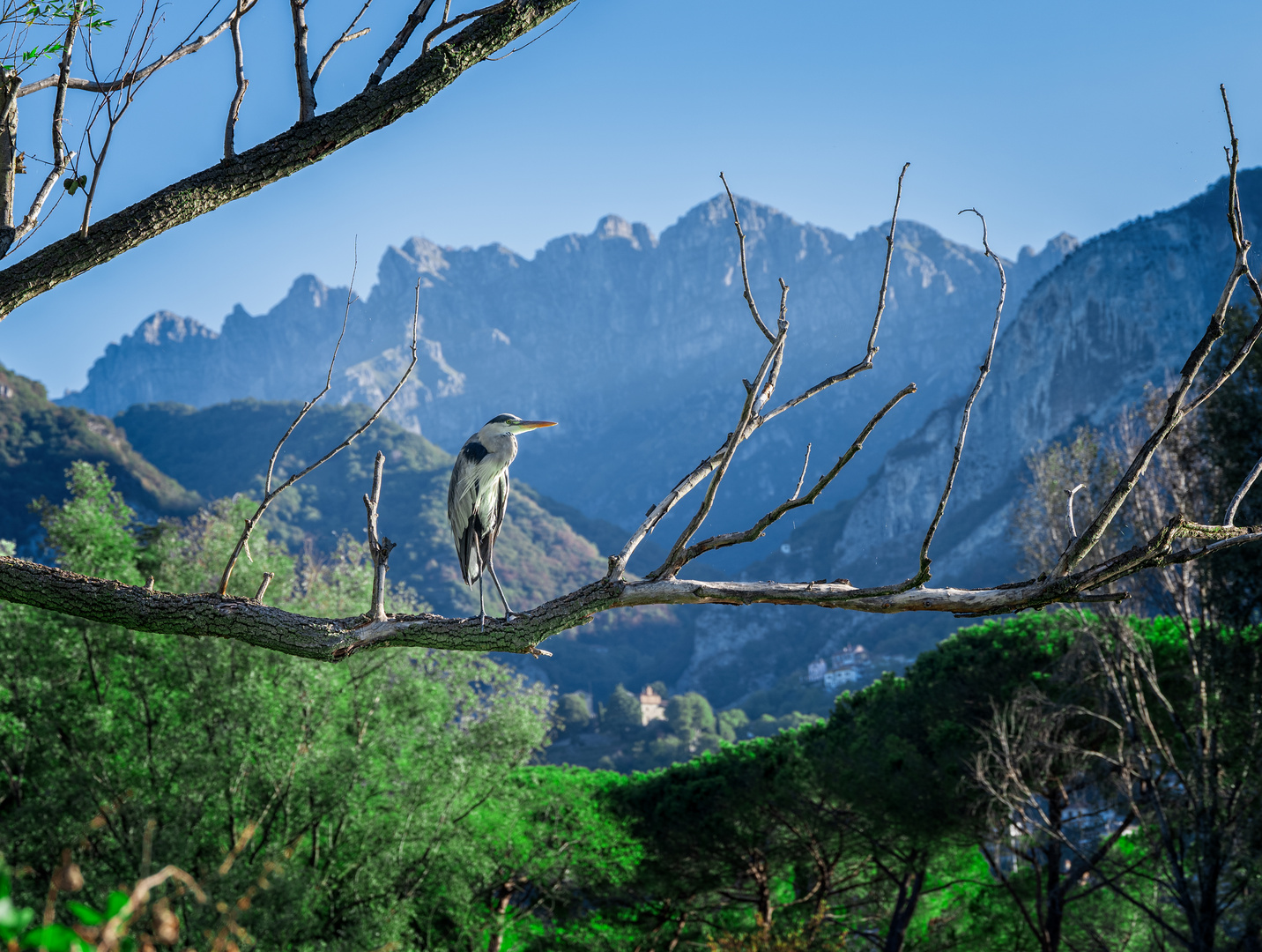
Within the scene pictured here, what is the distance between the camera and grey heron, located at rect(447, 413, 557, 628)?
433 cm

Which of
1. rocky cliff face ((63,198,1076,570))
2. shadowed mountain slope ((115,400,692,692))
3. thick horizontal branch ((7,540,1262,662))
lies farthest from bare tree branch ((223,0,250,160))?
rocky cliff face ((63,198,1076,570))

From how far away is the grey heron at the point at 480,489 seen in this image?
14.2ft

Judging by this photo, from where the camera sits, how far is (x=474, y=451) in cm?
439

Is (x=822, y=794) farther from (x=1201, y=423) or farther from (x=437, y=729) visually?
(x=1201, y=423)

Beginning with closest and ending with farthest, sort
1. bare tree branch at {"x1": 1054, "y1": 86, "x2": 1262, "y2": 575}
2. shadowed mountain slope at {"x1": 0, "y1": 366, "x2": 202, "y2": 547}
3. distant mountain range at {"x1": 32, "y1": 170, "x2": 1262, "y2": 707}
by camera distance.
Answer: bare tree branch at {"x1": 1054, "y1": 86, "x2": 1262, "y2": 575} → shadowed mountain slope at {"x1": 0, "y1": 366, "x2": 202, "y2": 547} → distant mountain range at {"x1": 32, "y1": 170, "x2": 1262, "y2": 707}

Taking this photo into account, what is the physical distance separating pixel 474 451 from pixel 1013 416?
3635 inches

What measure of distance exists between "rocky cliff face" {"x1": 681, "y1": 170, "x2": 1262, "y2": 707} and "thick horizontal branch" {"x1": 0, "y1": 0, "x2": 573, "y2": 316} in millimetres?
64883

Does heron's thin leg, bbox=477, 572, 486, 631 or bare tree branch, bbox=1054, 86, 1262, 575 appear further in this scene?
heron's thin leg, bbox=477, 572, 486, 631

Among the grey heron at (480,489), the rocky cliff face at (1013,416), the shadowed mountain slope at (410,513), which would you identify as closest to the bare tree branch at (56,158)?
the grey heron at (480,489)

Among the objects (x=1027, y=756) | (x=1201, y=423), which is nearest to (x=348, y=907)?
(x=1027, y=756)

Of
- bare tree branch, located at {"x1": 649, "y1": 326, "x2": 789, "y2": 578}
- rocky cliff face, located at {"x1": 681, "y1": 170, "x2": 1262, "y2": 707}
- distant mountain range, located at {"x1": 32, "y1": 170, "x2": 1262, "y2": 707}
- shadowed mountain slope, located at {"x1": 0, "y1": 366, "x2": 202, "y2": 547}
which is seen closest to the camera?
bare tree branch, located at {"x1": 649, "y1": 326, "x2": 789, "y2": 578}

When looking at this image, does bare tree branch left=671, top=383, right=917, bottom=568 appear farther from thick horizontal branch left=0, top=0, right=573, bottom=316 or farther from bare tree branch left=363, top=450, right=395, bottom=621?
thick horizontal branch left=0, top=0, right=573, bottom=316

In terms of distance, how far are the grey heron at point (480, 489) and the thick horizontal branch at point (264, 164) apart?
67.6 inches

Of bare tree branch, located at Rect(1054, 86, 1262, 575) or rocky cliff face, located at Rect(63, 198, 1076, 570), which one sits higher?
rocky cliff face, located at Rect(63, 198, 1076, 570)
